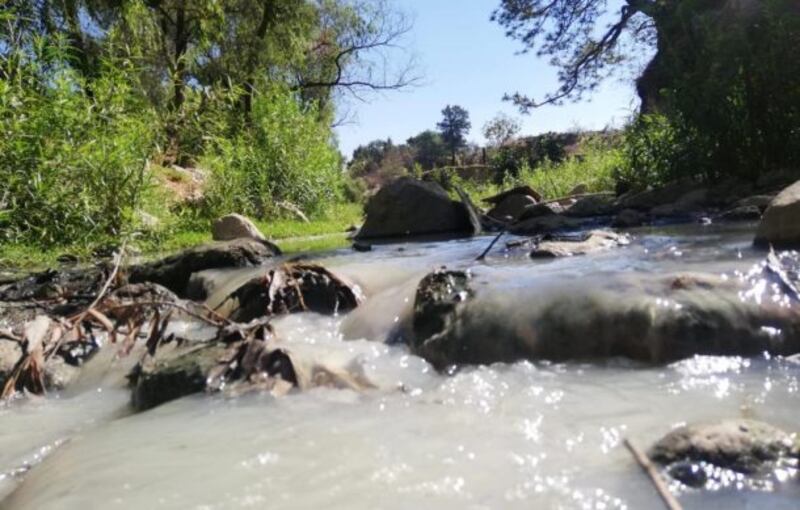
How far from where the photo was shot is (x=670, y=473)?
1.50 metres

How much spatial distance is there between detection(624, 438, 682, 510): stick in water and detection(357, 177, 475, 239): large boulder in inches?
286

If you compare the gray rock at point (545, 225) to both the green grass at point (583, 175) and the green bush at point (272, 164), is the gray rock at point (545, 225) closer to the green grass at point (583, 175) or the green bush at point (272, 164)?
the green grass at point (583, 175)

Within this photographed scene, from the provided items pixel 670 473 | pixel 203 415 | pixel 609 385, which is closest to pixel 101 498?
pixel 203 415

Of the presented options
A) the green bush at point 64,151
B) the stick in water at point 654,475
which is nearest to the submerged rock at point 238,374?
the stick in water at point 654,475

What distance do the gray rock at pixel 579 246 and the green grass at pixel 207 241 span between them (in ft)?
9.85

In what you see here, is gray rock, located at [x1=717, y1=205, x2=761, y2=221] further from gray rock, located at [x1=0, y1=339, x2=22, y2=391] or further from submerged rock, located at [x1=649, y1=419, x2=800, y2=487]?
gray rock, located at [x1=0, y1=339, x2=22, y2=391]

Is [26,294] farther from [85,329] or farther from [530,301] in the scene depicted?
[530,301]

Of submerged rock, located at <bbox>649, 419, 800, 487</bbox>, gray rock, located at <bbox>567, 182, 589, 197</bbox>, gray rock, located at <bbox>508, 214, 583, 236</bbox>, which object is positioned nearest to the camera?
submerged rock, located at <bbox>649, 419, 800, 487</bbox>

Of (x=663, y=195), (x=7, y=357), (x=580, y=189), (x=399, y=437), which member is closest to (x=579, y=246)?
(x=399, y=437)

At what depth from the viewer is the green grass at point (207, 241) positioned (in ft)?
18.9

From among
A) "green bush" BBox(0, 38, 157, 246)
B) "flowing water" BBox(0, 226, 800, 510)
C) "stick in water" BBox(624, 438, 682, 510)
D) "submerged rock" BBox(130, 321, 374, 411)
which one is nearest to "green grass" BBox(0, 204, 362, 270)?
"green bush" BBox(0, 38, 157, 246)

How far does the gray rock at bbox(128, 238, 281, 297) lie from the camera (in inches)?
201

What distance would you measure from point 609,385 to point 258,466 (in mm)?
1117

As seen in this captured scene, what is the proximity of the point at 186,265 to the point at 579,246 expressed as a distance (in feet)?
9.20
